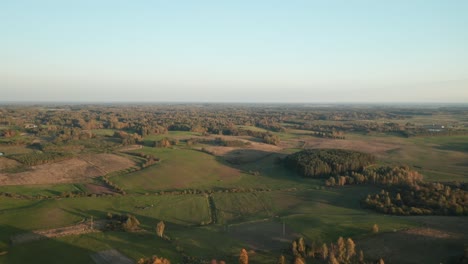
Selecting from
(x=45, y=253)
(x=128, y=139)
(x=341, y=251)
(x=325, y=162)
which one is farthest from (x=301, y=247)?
(x=128, y=139)

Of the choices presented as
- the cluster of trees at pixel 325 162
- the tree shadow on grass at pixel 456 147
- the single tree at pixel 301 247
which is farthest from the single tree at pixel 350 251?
the tree shadow on grass at pixel 456 147

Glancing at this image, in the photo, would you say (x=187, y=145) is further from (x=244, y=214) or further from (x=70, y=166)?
(x=244, y=214)

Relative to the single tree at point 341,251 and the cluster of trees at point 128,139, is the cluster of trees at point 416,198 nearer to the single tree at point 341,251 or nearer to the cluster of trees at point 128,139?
the single tree at point 341,251

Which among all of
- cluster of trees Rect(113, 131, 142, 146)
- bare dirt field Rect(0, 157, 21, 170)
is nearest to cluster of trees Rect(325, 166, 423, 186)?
cluster of trees Rect(113, 131, 142, 146)

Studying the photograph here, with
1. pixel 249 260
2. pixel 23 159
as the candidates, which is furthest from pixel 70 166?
pixel 249 260

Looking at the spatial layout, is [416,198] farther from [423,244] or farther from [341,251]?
[341,251]

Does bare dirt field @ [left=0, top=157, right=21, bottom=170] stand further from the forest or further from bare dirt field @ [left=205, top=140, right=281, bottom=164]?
bare dirt field @ [left=205, top=140, right=281, bottom=164]
